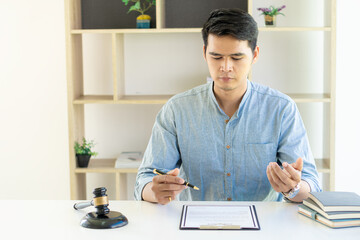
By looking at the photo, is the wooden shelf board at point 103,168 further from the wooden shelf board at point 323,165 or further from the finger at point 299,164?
the finger at point 299,164

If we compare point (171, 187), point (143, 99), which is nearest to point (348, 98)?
point (143, 99)

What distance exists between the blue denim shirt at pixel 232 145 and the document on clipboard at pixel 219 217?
0.42 metres

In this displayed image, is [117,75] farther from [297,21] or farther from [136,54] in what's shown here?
[297,21]

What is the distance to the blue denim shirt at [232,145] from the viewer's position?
2.35 m

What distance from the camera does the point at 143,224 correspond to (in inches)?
70.2

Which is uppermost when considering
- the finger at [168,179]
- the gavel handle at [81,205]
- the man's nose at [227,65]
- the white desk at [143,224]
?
the man's nose at [227,65]

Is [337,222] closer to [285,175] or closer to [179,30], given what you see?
[285,175]

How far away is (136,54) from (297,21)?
44.7 inches

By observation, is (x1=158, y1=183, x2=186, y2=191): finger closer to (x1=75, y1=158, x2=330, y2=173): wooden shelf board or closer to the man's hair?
the man's hair

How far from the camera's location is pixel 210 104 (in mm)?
2434

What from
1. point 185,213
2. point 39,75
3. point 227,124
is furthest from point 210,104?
point 39,75

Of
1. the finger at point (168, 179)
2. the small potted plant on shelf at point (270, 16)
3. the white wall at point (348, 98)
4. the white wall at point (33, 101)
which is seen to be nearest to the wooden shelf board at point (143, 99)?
the white wall at point (348, 98)

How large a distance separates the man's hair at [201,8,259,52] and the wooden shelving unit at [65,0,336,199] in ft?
3.19

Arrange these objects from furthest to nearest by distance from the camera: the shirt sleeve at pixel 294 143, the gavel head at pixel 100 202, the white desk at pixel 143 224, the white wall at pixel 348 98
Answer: the white wall at pixel 348 98 → the shirt sleeve at pixel 294 143 → the gavel head at pixel 100 202 → the white desk at pixel 143 224
